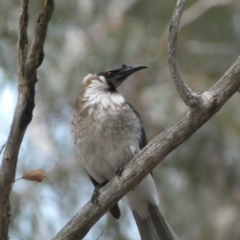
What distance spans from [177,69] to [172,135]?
0.32 m

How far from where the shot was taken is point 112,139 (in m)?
4.39

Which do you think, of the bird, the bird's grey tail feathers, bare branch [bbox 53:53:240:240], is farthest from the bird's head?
bare branch [bbox 53:53:240:240]

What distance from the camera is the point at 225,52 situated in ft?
28.6

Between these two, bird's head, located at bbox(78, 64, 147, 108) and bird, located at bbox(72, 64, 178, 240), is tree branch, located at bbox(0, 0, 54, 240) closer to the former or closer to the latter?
bird, located at bbox(72, 64, 178, 240)

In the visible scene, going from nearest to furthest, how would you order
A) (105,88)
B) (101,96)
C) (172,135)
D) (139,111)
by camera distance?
(172,135)
(101,96)
(105,88)
(139,111)

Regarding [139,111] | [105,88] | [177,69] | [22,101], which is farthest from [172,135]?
[139,111]

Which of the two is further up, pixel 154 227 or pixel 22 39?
pixel 22 39

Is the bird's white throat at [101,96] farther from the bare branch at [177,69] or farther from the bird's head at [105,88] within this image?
the bare branch at [177,69]

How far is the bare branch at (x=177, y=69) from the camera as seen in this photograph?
324 cm

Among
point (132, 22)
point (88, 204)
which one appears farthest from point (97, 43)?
point (88, 204)

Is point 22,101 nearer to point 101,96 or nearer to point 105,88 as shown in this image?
point 101,96

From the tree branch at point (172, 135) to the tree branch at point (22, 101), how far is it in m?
0.47

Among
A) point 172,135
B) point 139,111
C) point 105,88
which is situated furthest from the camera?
point 139,111

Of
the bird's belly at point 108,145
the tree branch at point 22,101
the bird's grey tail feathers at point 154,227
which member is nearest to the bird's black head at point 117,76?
the bird's belly at point 108,145
